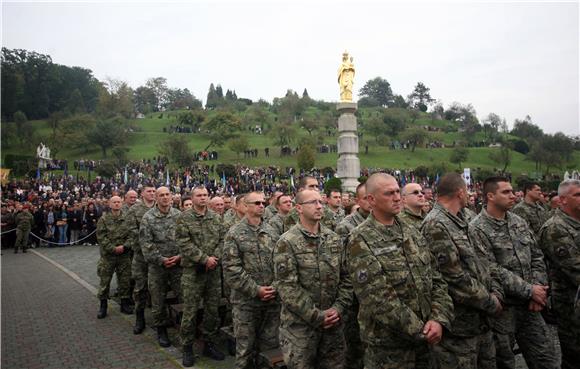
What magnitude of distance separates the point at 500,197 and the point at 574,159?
254 feet

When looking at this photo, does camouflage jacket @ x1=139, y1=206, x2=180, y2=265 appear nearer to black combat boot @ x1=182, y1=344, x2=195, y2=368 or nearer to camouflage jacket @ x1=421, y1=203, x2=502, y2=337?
Answer: black combat boot @ x1=182, y1=344, x2=195, y2=368

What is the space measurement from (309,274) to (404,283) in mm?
976

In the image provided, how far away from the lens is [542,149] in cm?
6066


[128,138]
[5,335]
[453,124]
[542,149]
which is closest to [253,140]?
[128,138]

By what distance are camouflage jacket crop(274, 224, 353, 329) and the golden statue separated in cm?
2179

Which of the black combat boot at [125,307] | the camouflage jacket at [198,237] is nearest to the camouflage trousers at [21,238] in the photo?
the black combat boot at [125,307]

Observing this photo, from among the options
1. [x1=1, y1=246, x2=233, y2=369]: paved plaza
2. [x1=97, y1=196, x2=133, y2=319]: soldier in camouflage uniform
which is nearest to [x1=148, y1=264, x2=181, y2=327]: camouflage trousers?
[x1=1, y1=246, x2=233, y2=369]: paved plaza

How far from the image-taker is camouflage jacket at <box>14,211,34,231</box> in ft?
57.8

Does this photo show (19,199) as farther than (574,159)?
No

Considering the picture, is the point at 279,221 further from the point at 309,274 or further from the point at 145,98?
the point at 145,98

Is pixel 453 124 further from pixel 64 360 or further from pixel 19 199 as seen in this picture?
pixel 64 360

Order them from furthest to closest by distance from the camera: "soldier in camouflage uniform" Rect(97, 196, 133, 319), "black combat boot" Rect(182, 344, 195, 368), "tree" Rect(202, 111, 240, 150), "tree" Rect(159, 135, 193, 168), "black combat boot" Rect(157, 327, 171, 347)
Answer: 1. "tree" Rect(202, 111, 240, 150)
2. "tree" Rect(159, 135, 193, 168)
3. "soldier in camouflage uniform" Rect(97, 196, 133, 319)
4. "black combat boot" Rect(157, 327, 171, 347)
5. "black combat boot" Rect(182, 344, 195, 368)

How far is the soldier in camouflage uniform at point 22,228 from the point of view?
1755 centimetres

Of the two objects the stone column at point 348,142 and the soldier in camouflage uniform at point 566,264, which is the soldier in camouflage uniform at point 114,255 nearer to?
the soldier in camouflage uniform at point 566,264
